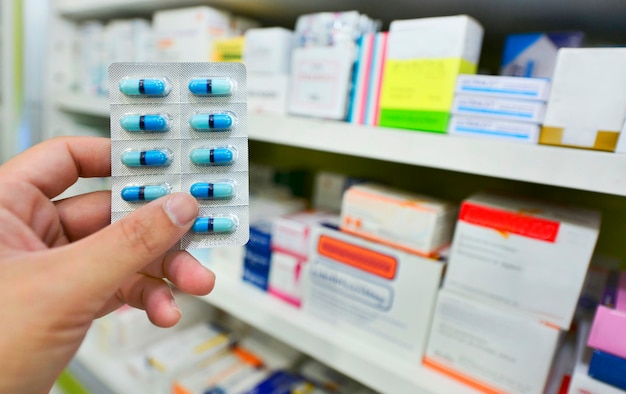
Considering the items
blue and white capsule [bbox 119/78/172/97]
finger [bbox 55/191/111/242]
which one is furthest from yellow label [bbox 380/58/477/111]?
finger [bbox 55/191/111/242]

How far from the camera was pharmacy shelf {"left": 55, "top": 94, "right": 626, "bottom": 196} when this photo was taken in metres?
0.44

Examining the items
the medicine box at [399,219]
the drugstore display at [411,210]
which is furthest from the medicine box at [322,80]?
the medicine box at [399,219]

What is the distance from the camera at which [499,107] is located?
52 cm

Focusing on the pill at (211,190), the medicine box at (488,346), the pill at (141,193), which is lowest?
the medicine box at (488,346)

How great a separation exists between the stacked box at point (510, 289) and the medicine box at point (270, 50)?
0.42 m

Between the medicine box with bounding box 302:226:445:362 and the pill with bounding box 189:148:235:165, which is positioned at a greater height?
the pill with bounding box 189:148:235:165

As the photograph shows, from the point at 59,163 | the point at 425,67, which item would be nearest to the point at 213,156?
the point at 59,163

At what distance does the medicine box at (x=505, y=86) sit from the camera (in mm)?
492

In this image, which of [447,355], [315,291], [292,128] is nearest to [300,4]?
[292,128]

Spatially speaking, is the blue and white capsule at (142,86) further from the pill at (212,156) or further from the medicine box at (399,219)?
the medicine box at (399,219)

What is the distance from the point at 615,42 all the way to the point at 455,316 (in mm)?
569

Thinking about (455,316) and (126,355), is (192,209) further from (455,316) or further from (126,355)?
(126,355)

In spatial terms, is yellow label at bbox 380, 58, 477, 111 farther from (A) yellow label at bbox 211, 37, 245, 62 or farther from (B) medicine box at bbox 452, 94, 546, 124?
(A) yellow label at bbox 211, 37, 245, 62

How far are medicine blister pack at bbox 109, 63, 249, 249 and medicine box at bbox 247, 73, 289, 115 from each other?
29 centimetres
